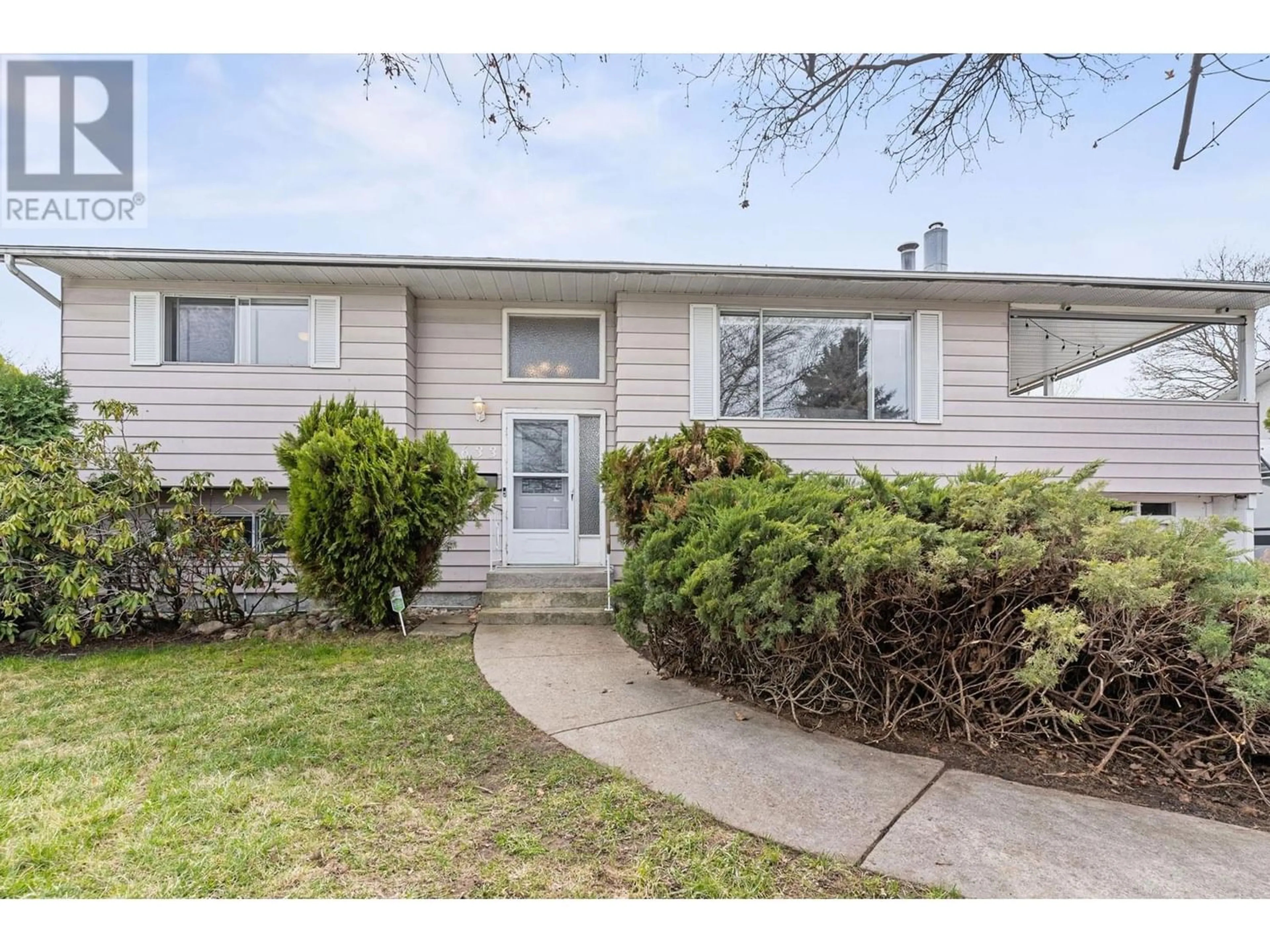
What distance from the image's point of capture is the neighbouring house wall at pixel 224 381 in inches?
253

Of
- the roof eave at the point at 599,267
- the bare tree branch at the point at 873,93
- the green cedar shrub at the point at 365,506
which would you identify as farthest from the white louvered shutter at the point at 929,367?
the green cedar shrub at the point at 365,506

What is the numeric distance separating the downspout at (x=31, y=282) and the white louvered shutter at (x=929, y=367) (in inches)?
383

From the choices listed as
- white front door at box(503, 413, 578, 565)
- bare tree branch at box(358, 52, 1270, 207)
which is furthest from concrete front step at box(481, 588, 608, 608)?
bare tree branch at box(358, 52, 1270, 207)

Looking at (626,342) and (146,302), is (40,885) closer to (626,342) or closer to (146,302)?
(626,342)

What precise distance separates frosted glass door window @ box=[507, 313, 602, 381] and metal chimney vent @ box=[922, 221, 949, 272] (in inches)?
169

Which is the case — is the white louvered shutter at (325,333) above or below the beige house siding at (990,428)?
above

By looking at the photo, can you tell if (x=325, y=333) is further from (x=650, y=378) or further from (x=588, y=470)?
(x=650, y=378)

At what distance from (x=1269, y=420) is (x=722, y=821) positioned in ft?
33.8

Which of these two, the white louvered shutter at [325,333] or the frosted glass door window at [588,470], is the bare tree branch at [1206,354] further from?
the white louvered shutter at [325,333]

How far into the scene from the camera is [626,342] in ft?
22.4

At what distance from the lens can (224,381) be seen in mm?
6520

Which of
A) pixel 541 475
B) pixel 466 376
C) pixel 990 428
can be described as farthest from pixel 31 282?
pixel 990 428

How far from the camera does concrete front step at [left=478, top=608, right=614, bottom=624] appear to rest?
5.67m
